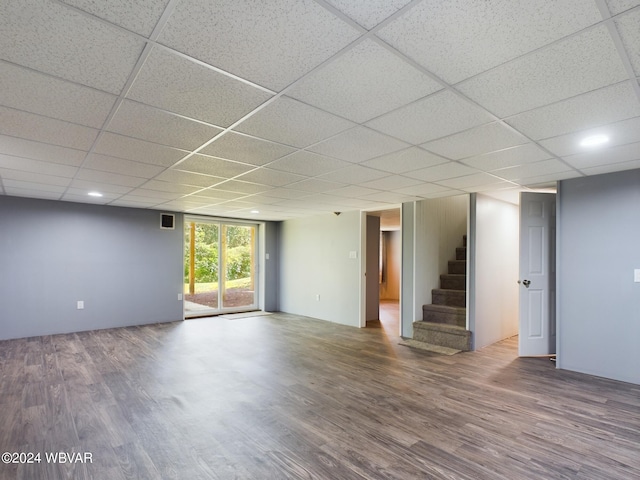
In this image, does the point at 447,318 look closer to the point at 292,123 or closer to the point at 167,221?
the point at 292,123

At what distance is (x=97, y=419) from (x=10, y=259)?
422cm

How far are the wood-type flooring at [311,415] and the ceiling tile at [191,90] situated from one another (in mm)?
2197

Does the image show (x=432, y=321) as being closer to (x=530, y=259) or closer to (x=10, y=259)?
(x=530, y=259)

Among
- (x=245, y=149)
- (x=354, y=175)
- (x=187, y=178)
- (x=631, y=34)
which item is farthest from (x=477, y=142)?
(x=187, y=178)

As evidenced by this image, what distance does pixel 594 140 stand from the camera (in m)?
2.58

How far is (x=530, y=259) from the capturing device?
4457mm

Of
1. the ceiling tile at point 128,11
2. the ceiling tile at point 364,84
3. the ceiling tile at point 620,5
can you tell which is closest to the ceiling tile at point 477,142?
the ceiling tile at point 364,84

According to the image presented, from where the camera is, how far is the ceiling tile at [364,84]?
154 centimetres

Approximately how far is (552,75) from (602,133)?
1.18 metres

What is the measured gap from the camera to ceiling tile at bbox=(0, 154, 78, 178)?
319 centimetres

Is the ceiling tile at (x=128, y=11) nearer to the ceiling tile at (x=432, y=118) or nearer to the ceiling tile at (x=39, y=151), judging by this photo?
the ceiling tile at (x=432, y=118)

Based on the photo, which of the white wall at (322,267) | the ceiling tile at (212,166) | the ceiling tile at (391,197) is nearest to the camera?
the ceiling tile at (212,166)

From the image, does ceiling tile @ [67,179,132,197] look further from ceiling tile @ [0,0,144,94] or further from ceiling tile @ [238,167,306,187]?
ceiling tile @ [0,0,144,94]

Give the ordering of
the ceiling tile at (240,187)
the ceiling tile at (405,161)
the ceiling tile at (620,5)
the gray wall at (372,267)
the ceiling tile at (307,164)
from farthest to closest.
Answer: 1. the gray wall at (372,267)
2. the ceiling tile at (240,187)
3. the ceiling tile at (307,164)
4. the ceiling tile at (405,161)
5. the ceiling tile at (620,5)
